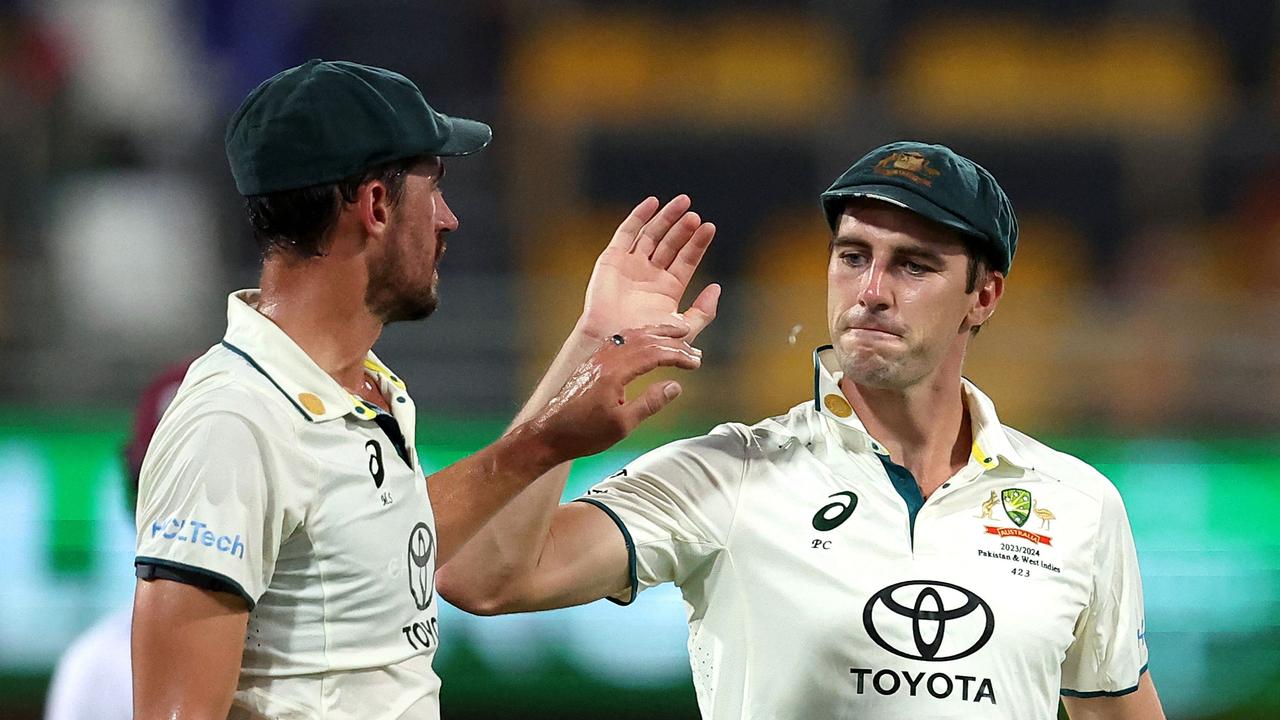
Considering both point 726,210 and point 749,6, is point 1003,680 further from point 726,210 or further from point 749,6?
point 749,6

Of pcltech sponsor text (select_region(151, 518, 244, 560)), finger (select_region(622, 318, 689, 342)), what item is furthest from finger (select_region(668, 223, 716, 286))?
pcltech sponsor text (select_region(151, 518, 244, 560))

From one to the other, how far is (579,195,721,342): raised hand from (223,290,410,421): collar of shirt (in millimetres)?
837

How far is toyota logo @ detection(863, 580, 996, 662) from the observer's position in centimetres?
317

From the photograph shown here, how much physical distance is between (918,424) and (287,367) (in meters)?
1.58

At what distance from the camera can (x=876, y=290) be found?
333 centimetres

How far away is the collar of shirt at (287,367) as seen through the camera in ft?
7.99

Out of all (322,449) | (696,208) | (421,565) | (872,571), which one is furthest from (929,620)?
(696,208)

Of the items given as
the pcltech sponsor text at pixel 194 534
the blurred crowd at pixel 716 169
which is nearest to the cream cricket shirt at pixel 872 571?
the pcltech sponsor text at pixel 194 534

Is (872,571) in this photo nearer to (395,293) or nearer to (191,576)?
(395,293)

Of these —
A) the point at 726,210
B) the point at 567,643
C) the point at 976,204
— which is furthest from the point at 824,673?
the point at 726,210

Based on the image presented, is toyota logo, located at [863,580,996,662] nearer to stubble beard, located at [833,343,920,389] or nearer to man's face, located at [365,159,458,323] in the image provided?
stubble beard, located at [833,343,920,389]

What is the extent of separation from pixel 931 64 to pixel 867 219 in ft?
26.7

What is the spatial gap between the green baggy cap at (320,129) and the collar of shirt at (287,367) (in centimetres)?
21

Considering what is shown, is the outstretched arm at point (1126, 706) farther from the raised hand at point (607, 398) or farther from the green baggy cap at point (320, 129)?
the green baggy cap at point (320, 129)
